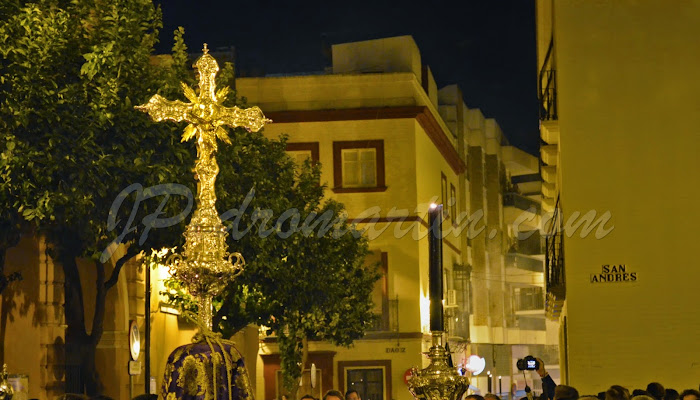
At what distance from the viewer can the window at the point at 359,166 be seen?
143 feet

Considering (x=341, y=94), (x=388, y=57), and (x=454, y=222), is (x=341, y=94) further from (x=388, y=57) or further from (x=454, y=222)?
(x=454, y=222)

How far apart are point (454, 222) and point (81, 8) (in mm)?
35993

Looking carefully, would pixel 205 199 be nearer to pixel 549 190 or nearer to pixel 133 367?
pixel 133 367

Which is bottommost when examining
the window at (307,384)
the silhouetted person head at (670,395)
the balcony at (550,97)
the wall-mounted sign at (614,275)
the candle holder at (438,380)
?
the window at (307,384)

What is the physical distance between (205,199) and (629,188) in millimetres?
A: 11996

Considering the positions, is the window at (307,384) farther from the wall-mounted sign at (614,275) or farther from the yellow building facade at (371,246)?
the wall-mounted sign at (614,275)

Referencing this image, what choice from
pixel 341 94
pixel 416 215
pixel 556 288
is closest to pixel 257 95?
pixel 341 94

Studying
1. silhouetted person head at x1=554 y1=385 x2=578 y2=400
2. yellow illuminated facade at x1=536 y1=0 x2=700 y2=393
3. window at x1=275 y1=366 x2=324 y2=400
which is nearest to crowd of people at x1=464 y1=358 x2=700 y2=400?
silhouetted person head at x1=554 y1=385 x2=578 y2=400

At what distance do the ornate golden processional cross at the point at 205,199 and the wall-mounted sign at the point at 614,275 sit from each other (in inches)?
426

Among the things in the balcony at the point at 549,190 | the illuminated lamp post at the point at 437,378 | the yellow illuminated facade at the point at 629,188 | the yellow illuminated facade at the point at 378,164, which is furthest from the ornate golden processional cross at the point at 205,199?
the yellow illuminated facade at the point at 378,164

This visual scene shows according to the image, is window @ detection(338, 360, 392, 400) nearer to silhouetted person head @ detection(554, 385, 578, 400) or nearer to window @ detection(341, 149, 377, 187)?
window @ detection(341, 149, 377, 187)

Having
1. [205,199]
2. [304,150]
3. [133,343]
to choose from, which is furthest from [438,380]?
[304,150]

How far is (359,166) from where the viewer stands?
43688 millimetres

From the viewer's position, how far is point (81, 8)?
18.4 m
